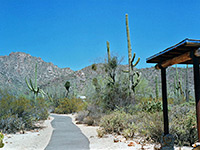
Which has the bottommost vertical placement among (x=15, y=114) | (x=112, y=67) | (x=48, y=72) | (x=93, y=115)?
(x=93, y=115)

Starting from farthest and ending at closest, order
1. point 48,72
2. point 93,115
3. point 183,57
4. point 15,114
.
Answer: point 48,72 < point 93,115 < point 15,114 < point 183,57

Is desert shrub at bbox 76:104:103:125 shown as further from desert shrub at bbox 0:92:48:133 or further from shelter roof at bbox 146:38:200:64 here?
shelter roof at bbox 146:38:200:64

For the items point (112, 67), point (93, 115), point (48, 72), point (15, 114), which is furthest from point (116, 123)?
point (48, 72)

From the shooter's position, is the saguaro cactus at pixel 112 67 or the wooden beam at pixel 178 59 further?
the saguaro cactus at pixel 112 67

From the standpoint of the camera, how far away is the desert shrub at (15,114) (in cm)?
1212

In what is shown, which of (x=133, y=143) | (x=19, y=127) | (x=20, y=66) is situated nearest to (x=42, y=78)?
(x=20, y=66)

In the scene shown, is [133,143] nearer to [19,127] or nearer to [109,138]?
[109,138]

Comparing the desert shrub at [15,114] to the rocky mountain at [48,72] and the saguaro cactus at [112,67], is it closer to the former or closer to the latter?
the saguaro cactus at [112,67]

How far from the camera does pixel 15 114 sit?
42.2ft

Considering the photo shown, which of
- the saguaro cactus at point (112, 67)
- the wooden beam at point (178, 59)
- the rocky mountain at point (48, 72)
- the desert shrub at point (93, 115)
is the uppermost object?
the rocky mountain at point (48, 72)

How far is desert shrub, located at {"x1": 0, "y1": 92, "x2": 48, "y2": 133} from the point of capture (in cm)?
1212

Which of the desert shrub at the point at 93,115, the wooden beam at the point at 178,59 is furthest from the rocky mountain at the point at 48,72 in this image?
the wooden beam at the point at 178,59

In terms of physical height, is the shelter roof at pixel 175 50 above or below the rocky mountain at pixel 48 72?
below

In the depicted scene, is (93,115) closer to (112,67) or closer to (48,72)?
(112,67)
